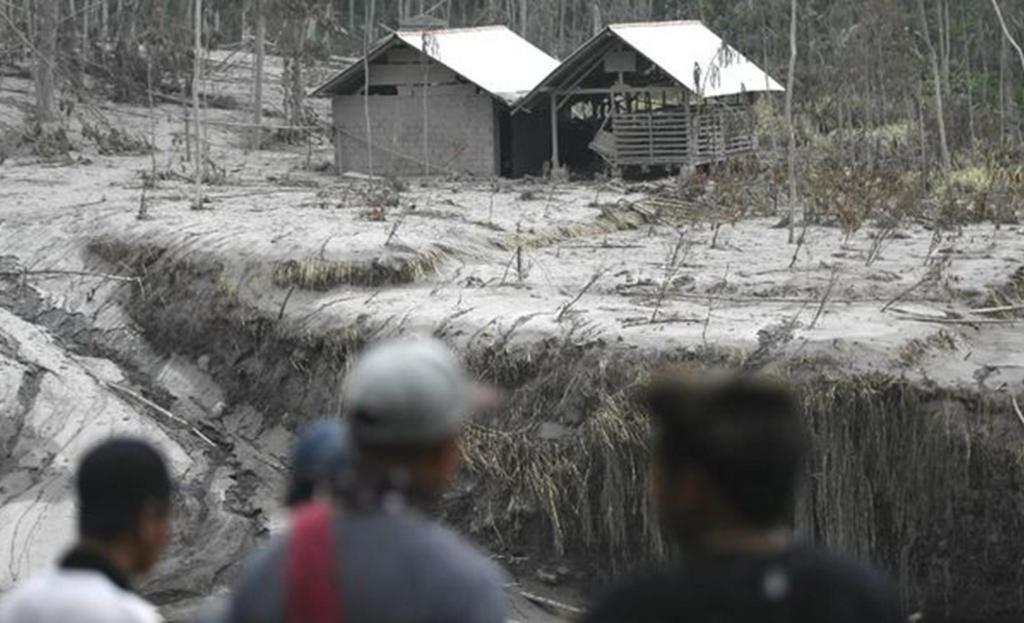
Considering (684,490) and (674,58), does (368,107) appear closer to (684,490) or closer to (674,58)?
(674,58)

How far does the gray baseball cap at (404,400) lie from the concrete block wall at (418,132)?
27151 mm

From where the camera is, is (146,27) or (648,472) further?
(146,27)

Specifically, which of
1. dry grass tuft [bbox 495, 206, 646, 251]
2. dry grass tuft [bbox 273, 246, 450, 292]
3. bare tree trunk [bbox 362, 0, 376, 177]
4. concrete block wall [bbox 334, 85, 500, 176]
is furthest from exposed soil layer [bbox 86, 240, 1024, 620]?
concrete block wall [bbox 334, 85, 500, 176]

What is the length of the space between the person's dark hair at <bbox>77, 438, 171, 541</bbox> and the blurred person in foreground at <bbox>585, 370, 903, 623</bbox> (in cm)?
110

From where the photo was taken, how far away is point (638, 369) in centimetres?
1581

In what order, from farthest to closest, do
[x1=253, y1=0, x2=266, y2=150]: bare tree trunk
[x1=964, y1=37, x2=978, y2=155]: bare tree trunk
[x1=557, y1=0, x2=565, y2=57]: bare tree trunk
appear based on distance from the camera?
1. [x1=557, y1=0, x2=565, y2=57]: bare tree trunk
2. [x1=253, y1=0, x2=266, y2=150]: bare tree trunk
3. [x1=964, y1=37, x2=978, y2=155]: bare tree trunk

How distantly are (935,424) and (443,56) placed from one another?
1730 cm

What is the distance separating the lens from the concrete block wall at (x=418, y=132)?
30984 millimetres

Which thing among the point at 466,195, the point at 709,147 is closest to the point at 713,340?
the point at 466,195

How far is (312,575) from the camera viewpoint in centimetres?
342

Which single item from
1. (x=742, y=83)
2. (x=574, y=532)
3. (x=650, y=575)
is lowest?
(x=574, y=532)

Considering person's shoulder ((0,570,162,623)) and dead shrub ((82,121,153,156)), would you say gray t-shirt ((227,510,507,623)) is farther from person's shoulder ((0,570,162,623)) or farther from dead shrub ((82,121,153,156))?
dead shrub ((82,121,153,156))

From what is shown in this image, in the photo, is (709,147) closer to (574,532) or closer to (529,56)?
(529,56)

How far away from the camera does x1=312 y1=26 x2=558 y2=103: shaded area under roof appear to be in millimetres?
30672
